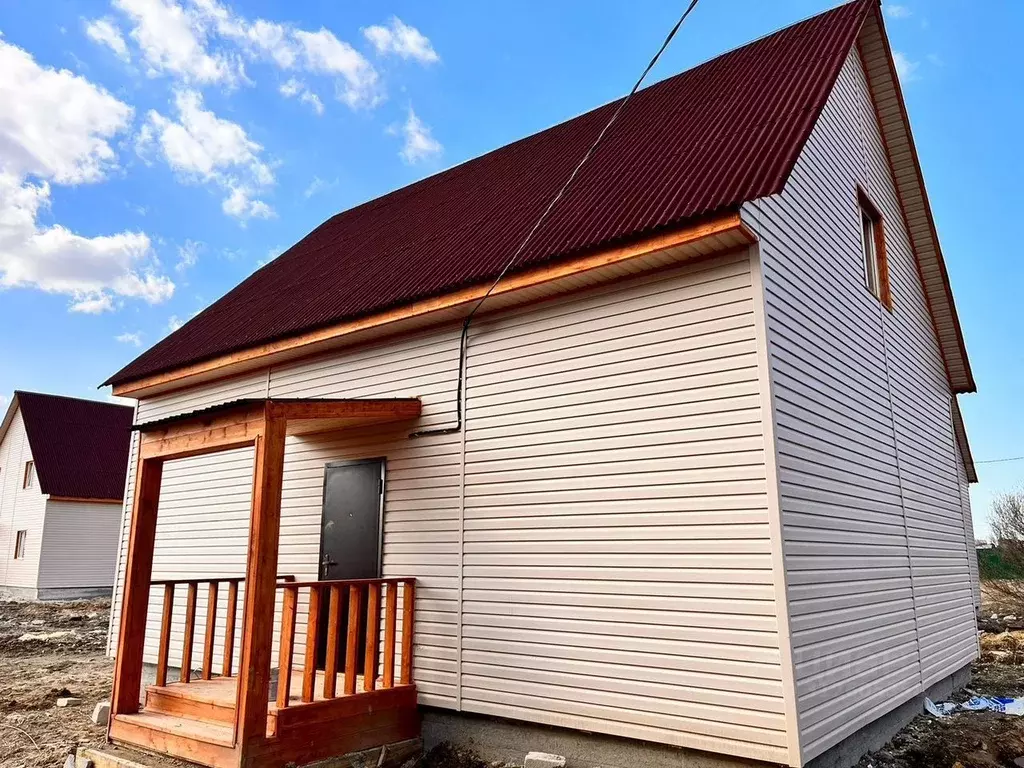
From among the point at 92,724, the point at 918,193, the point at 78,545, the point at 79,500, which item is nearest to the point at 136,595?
the point at 92,724

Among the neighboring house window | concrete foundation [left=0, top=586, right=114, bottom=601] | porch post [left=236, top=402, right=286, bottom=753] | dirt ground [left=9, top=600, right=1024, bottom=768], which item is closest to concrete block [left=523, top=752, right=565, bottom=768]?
dirt ground [left=9, top=600, right=1024, bottom=768]

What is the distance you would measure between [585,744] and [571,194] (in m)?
4.85

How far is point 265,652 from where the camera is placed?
16.9 ft

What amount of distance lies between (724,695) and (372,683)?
2819 mm

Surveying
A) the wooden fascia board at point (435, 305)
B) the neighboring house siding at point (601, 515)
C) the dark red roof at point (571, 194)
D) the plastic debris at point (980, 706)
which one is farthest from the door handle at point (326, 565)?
the plastic debris at point (980, 706)

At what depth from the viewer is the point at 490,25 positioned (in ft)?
32.6

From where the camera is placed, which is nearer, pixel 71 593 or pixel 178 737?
pixel 178 737

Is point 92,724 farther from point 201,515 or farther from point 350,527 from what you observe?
point 350,527

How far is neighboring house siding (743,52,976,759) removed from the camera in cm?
531

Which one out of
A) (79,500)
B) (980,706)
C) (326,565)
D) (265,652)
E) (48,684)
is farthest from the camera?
(79,500)

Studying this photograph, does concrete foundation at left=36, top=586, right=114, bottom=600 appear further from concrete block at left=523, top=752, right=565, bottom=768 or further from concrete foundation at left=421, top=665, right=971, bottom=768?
concrete block at left=523, top=752, right=565, bottom=768

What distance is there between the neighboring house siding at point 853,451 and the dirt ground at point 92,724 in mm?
428

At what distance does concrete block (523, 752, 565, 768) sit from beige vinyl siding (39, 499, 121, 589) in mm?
22844

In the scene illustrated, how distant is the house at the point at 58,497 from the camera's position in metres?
23.7
